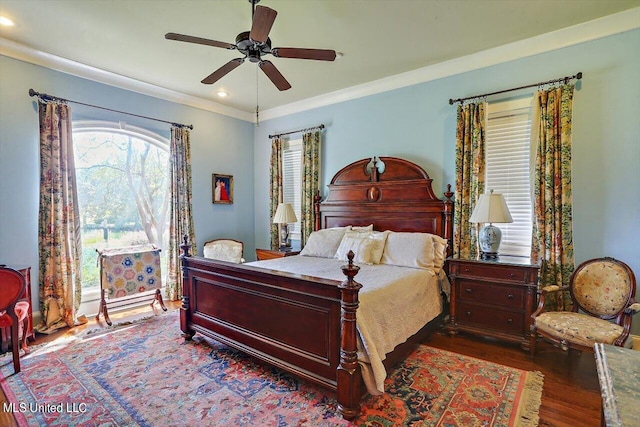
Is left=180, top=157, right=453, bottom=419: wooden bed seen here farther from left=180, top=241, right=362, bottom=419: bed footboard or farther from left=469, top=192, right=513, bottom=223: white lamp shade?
left=469, top=192, right=513, bottom=223: white lamp shade

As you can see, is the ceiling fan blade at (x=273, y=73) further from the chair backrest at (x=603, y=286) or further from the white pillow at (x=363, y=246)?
the chair backrest at (x=603, y=286)

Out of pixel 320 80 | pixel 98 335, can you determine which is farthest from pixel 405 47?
pixel 98 335

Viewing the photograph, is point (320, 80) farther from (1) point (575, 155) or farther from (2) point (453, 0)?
(1) point (575, 155)

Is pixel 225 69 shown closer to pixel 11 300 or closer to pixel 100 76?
pixel 100 76

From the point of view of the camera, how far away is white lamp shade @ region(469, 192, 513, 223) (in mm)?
3018

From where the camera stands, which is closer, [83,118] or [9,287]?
[9,287]

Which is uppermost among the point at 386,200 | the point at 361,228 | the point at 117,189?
the point at 117,189

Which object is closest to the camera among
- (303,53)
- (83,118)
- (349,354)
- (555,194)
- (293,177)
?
(349,354)

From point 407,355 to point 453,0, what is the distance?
3.09m

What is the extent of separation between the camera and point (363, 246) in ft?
11.7

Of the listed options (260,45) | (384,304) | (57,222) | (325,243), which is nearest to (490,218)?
(384,304)

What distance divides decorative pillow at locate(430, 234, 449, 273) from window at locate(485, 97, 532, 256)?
2.00ft

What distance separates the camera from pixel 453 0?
2.56 meters

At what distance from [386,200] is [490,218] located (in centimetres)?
134
